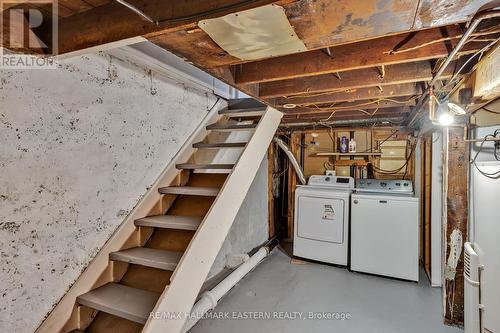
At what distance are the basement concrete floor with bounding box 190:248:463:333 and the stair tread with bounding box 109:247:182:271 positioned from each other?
0.97m

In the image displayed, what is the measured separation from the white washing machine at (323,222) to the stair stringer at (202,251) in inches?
74.0

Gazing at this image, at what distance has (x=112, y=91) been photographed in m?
1.69

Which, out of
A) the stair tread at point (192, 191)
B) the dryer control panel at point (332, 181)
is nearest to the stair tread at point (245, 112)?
the stair tread at point (192, 191)

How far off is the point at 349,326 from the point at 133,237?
2.03 meters

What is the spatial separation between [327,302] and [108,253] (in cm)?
222

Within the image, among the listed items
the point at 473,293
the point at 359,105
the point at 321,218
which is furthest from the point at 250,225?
the point at 473,293

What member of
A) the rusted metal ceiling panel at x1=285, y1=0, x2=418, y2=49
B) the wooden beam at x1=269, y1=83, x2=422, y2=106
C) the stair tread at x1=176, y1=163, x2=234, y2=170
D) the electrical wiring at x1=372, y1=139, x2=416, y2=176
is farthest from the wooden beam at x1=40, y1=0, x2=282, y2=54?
the electrical wiring at x1=372, y1=139, x2=416, y2=176

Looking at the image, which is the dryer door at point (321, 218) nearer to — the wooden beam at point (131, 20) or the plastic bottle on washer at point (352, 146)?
the plastic bottle on washer at point (352, 146)

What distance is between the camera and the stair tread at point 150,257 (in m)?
1.52

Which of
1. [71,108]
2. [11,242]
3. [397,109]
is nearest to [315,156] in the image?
[397,109]

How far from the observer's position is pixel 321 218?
371 cm

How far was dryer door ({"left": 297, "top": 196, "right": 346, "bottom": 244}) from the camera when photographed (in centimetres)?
360

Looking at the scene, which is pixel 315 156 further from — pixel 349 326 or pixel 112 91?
pixel 112 91

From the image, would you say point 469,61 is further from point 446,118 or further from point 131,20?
point 131,20
